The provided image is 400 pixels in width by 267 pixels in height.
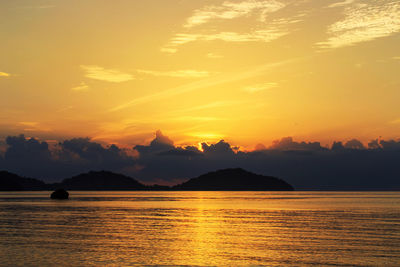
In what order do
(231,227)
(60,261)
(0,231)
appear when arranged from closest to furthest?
1. (60,261)
2. (0,231)
3. (231,227)

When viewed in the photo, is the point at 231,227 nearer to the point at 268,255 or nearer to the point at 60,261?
the point at 268,255

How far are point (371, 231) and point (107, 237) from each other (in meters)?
43.0

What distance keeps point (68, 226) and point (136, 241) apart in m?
27.2

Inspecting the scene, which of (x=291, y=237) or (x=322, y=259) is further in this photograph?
(x=291, y=237)

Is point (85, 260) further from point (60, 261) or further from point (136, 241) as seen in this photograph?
point (136, 241)

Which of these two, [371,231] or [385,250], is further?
[371,231]

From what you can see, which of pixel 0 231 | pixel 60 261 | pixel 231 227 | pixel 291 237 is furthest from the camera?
pixel 231 227

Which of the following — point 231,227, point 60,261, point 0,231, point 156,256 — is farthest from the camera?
point 231,227

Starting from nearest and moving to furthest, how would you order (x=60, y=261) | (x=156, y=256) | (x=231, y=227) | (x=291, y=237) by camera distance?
(x=60, y=261) → (x=156, y=256) → (x=291, y=237) → (x=231, y=227)

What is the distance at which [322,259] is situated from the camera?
4825 centimetres

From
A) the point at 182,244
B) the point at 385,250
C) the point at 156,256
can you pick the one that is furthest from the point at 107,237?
the point at 385,250

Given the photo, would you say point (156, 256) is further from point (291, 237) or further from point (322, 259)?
point (291, 237)

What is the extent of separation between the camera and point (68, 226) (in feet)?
276

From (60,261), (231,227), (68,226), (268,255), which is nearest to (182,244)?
(268,255)
